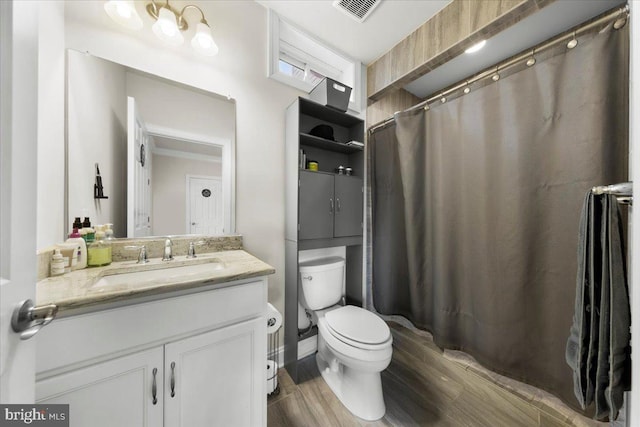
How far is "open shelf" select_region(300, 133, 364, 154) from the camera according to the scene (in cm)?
162

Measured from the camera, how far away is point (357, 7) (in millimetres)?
1441

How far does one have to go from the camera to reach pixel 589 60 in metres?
0.96

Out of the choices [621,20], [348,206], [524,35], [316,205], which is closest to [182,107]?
[316,205]

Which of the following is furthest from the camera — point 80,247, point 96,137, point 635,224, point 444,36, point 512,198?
point 444,36

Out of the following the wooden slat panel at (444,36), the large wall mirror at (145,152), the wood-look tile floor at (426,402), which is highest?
the wooden slat panel at (444,36)

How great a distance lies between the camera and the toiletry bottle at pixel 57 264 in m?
0.84

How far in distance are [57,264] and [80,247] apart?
119 mm

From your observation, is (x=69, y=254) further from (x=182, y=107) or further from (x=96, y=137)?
(x=182, y=107)

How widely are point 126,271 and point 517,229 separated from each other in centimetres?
195

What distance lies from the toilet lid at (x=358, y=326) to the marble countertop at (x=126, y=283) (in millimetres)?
666

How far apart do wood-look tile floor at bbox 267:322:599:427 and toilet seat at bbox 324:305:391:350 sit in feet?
1.32

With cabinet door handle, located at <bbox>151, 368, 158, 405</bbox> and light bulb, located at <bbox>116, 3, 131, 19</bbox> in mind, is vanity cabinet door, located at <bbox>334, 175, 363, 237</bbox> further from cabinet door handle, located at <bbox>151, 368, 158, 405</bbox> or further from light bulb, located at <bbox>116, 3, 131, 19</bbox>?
light bulb, located at <bbox>116, 3, 131, 19</bbox>

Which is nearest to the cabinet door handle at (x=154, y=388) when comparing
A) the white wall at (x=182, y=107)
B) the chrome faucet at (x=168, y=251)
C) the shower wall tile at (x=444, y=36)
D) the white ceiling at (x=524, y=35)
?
the chrome faucet at (x=168, y=251)

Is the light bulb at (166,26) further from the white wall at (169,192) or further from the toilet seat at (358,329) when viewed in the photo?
the toilet seat at (358,329)
